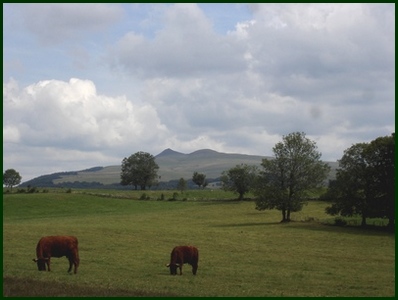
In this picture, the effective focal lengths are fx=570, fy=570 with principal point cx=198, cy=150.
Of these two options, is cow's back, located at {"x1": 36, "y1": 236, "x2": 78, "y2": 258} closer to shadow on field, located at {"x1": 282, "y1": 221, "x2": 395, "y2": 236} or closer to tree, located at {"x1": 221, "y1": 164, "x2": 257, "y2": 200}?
shadow on field, located at {"x1": 282, "y1": 221, "x2": 395, "y2": 236}

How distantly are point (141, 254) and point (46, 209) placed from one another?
6183cm

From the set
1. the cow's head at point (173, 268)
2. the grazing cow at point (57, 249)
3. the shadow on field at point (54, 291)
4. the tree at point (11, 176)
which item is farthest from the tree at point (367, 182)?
the tree at point (11, 176)

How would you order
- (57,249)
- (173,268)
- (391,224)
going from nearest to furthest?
(57,249)
(173,268)
(391,224)

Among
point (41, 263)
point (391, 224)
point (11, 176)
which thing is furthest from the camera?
point (11, 176)

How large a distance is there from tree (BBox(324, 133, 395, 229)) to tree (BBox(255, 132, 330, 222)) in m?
7.31

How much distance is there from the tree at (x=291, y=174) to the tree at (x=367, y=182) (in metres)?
7.31

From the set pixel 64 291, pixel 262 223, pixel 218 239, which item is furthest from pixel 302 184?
pixel 64 291

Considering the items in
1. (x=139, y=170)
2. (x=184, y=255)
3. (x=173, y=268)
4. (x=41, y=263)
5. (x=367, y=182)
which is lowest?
(x=173, y=268)

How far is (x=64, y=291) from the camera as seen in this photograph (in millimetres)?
21266

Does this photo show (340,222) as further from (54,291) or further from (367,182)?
(54,291)

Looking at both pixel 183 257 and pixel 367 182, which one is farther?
pixel 367 182

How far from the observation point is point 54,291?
829 inches

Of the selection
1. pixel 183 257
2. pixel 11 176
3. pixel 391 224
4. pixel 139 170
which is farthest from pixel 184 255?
pixel 11 176

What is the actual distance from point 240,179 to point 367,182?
49.1 meters
